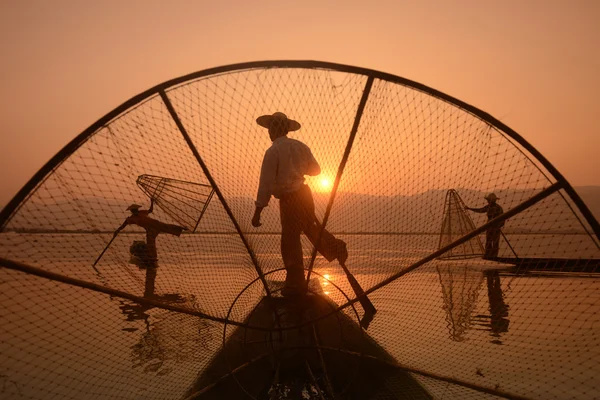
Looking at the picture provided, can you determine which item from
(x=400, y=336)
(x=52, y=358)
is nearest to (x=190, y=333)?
(x=52, y=358)

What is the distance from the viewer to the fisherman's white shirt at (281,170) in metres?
3.84

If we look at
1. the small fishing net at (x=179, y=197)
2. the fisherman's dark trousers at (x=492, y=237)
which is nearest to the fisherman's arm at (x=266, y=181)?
the small fishing net at (x=179, y=197)

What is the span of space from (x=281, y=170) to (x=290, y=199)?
0.31m

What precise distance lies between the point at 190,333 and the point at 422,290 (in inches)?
223

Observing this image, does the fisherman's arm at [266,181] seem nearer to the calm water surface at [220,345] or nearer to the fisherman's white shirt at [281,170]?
the fisherman's white shirt at [281,170]

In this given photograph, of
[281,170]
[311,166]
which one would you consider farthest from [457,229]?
[281,170]

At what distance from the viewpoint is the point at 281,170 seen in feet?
12.8

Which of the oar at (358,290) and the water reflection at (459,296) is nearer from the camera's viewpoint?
the oar at (358,290)

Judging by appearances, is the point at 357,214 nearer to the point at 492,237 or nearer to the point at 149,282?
the point at 492,237

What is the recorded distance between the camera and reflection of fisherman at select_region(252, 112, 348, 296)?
3.84m

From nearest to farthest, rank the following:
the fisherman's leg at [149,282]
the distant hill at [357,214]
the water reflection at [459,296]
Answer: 1. the distant hill at [357,214]
2. the fisherman's leg at [149,282]
3. the water reflection at [459,296]

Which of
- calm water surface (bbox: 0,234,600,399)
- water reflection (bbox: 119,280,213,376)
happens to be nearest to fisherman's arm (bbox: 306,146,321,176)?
calm water surface (bbox: 0,234,600,399)

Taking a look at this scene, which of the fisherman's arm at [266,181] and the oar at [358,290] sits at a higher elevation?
the fisherman's arm at [266,181]

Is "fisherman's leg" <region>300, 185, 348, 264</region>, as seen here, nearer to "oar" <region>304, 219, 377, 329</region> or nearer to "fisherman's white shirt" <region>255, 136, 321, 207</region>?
"oar" <region>304, 219, 377, 329</region>
